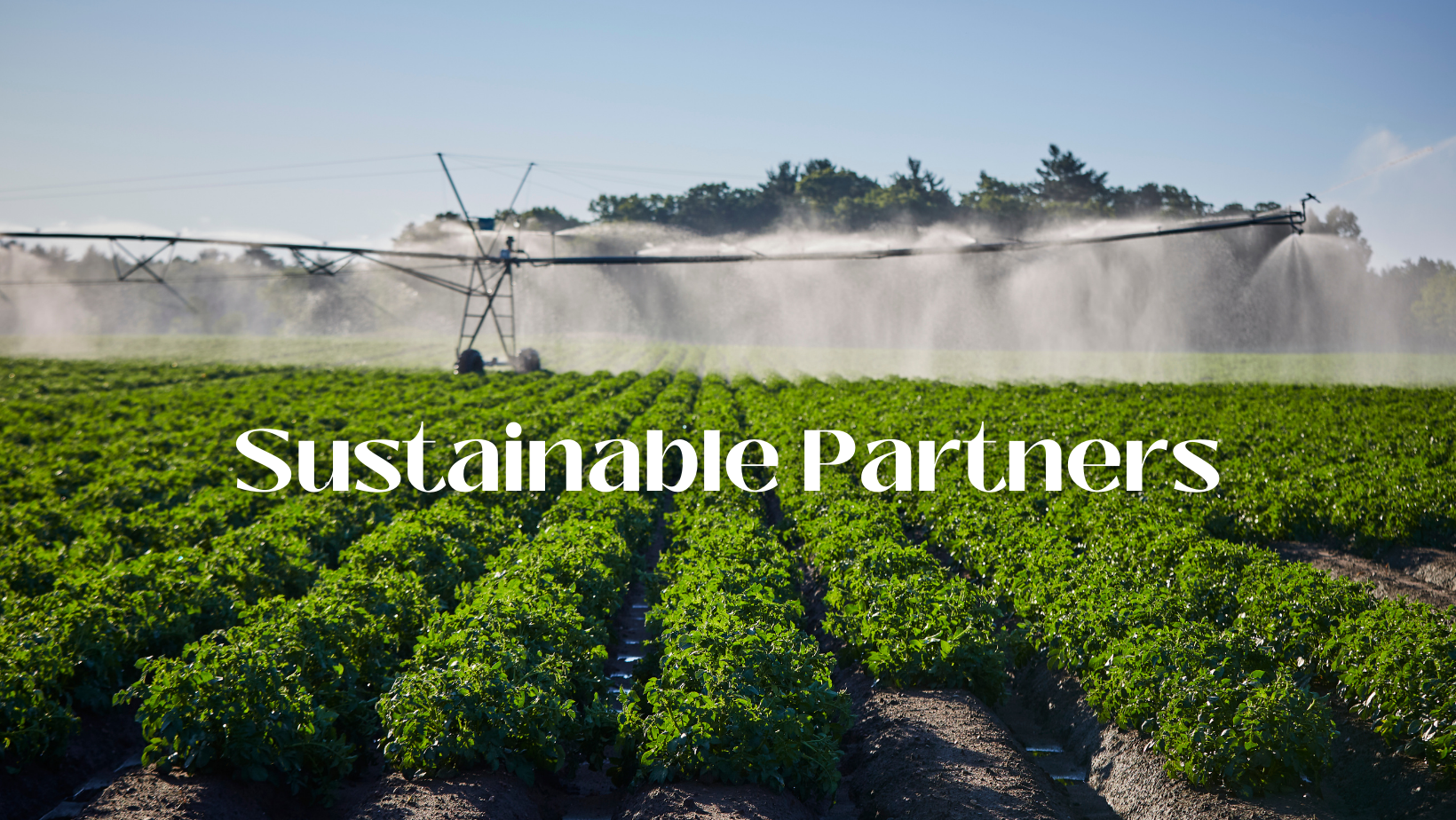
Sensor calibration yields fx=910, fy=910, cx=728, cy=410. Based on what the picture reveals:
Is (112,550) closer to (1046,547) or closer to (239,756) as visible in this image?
(239,756)

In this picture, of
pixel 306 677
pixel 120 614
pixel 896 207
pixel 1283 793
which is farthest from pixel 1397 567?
pixel 896 207

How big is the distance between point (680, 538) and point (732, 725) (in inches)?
208

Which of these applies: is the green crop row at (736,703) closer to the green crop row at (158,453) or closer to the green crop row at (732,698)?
the green crop row at (732,698)

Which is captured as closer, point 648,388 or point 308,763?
point 308,763

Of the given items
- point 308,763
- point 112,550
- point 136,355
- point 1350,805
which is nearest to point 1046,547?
point 1350,805

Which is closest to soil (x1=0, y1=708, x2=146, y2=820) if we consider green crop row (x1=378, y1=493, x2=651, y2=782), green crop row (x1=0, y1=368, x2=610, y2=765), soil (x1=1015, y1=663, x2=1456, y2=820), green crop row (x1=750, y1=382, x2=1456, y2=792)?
green crop row (x1=0, y1=368, x2=610, y2=765)

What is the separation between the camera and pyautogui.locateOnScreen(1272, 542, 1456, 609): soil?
426 inches

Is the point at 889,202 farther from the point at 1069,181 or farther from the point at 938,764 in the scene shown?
the point at 938,764

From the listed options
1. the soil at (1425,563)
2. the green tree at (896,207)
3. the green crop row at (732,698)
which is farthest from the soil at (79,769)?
the green tree at (896,207)

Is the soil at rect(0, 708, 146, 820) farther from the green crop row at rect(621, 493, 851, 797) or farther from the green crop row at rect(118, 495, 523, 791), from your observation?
the green crop row at rect(621, 493, 851, 797)

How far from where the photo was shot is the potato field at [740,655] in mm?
6023

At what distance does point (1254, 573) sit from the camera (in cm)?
905

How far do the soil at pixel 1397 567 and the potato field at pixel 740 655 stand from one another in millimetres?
93

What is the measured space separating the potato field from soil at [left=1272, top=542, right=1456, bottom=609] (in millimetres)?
93
